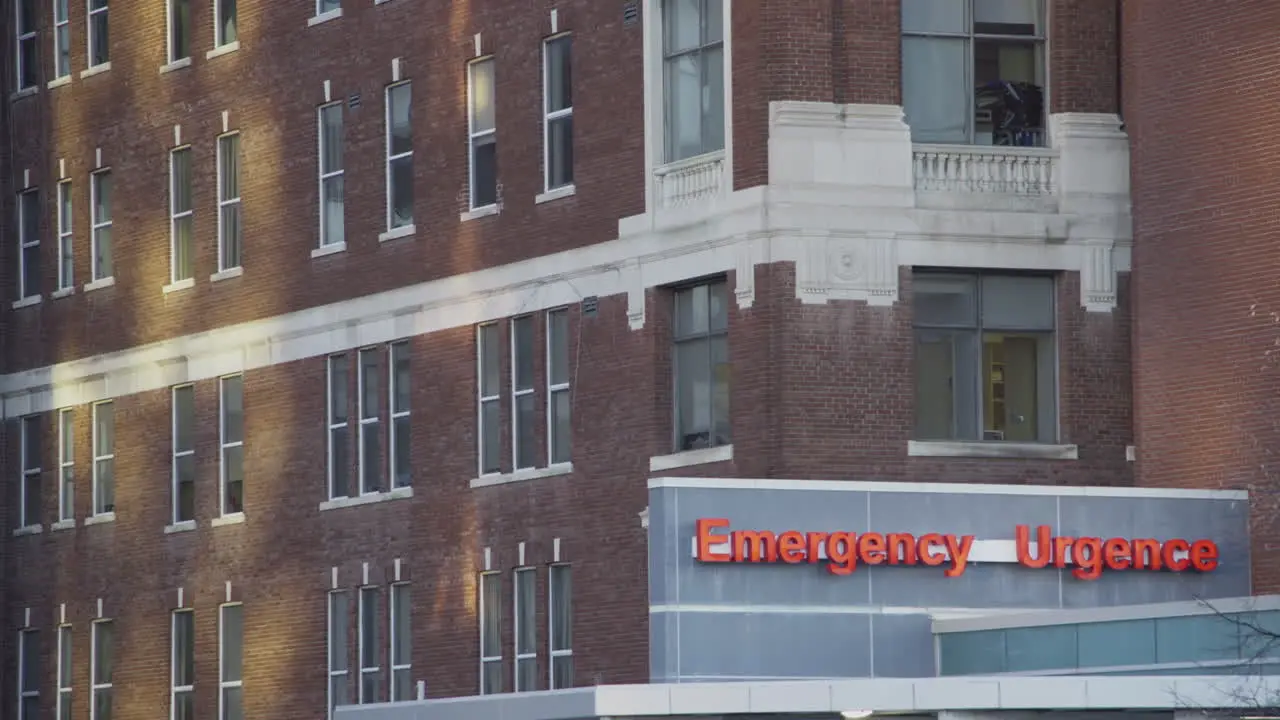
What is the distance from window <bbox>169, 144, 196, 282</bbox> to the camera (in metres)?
62.6

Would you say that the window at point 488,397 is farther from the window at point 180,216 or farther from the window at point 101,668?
the window at point 101,668

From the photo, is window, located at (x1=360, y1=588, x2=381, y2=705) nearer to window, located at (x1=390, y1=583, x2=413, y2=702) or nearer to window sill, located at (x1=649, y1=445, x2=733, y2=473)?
window, located at (x1=390, y1=583, x2=413, y2=702)

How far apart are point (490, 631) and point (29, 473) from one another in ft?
53.8

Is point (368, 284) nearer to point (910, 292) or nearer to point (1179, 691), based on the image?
point (910, 292)

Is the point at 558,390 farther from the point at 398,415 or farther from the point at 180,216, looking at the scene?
the point at 180,216

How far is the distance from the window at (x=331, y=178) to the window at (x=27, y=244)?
1059 centimetres

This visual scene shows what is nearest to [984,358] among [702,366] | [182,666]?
[702,366]

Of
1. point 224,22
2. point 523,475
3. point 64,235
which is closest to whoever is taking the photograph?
point 523,475

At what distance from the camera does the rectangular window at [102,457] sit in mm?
64812

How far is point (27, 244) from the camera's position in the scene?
67438 mm

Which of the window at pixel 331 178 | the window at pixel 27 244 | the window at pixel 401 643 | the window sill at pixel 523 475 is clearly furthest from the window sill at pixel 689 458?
the window at pixel 27 244

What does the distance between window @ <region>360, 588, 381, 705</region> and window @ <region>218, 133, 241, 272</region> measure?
24.5ft

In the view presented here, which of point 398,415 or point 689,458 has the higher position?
point 398,415

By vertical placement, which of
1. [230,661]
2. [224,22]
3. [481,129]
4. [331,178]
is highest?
[224,22]
